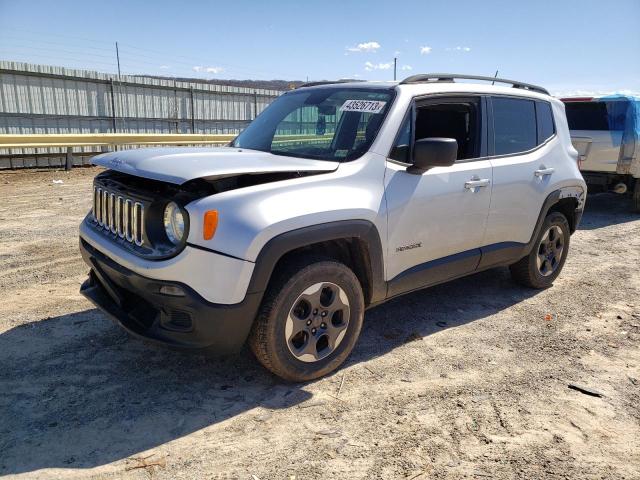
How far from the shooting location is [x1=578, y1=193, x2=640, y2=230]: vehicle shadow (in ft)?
29.8

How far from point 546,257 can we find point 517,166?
4.18 ft

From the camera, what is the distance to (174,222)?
116 inches

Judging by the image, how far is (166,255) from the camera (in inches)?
113

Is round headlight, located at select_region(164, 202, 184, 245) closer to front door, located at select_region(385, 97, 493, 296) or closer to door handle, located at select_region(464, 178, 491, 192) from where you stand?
front door, located at select_region(385, 97, 493, 296)

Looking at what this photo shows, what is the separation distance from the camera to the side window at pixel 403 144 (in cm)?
365

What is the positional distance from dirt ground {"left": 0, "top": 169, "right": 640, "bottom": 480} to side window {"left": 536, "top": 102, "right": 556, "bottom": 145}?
160cm

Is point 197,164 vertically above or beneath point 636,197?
above

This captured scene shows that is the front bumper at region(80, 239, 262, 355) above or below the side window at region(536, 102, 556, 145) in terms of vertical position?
below

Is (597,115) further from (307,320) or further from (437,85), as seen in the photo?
(307,320)

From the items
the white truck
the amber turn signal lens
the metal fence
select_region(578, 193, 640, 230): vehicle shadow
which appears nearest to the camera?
the amber turn signal lens

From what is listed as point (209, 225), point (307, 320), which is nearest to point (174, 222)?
point (209, 225)

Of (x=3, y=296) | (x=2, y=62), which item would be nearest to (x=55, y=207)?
(x=3, y=296)

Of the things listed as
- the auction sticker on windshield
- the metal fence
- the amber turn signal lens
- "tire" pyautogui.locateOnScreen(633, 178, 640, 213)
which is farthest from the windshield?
the metal fence

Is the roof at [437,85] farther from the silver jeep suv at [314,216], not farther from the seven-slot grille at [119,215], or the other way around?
the seven-slot grille at [119,215]
